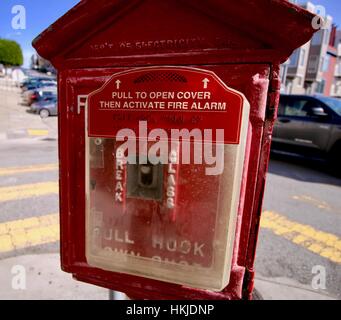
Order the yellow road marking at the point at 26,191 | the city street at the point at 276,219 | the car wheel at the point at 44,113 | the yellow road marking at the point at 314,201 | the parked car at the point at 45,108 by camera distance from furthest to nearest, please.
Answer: the parked car at the point at 45,108
the car wheel at the point at 44,113
the yellow road marking at the point at 314,201
the yellow road marking at the point at 26,191
the city street at the point at 276,219

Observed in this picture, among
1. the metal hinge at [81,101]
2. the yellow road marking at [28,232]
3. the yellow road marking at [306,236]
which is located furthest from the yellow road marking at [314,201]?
the metal hinge at [81,101]

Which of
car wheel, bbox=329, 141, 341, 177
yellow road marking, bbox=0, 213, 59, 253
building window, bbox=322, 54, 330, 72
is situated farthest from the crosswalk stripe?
building window, bbox=322, 54, 330, 72

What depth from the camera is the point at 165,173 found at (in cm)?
105

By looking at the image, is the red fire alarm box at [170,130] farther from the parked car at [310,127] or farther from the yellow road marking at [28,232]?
the parked car at [310,127]

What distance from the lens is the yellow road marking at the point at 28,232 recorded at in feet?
8.58

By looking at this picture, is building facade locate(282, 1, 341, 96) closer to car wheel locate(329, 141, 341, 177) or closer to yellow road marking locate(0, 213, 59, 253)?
car wheel locate(329, 141, 341, 177)

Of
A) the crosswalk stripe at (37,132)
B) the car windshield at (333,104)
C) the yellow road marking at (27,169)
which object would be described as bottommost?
the crosswalk stripe at (37,132)

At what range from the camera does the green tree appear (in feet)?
163

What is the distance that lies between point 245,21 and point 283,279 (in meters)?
2.04

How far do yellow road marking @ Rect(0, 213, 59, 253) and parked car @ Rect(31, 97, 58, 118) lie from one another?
11.6m

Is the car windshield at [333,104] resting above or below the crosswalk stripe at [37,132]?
above

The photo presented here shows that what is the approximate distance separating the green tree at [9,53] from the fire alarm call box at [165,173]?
5841cm
